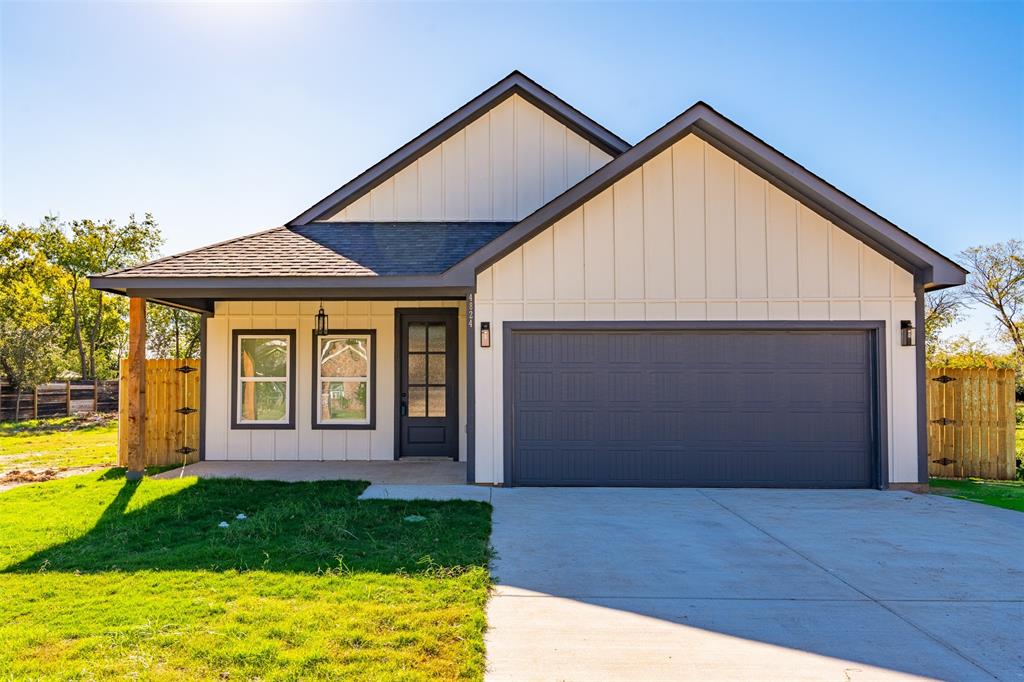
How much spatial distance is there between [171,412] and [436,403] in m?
4.21

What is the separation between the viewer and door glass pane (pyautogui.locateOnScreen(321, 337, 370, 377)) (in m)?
10.2

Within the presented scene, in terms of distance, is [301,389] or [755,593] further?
[301,389]

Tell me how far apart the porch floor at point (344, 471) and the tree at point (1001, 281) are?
25812 millimetres

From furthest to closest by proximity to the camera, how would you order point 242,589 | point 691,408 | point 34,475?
point 34,475 < point 691,408 < point 242,589

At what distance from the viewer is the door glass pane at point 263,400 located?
33.3 feet

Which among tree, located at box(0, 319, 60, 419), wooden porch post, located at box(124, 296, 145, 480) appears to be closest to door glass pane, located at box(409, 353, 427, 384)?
wooden porch post, located at box(124, 296, 145, 480)

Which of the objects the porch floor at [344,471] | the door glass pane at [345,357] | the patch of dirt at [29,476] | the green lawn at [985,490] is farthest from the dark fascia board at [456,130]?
the green lawn at [985,490]

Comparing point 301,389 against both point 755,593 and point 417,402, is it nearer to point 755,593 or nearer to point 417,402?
point 417,402

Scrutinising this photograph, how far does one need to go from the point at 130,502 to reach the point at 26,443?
8843mm

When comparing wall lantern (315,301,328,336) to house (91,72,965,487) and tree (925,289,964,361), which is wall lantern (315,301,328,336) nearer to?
house (91,72,965,487)

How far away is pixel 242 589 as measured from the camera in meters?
4.16

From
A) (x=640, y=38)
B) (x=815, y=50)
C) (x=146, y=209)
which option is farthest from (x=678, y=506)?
(x=146, y=209)

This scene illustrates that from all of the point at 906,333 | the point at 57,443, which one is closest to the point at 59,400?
the point at 57,443

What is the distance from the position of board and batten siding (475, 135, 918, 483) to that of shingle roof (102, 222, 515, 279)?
1280mm
